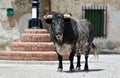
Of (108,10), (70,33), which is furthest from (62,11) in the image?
(70,33)

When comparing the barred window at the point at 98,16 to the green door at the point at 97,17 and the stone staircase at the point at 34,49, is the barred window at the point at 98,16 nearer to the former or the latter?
the green door at the point at 97,17

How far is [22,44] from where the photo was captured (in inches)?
695

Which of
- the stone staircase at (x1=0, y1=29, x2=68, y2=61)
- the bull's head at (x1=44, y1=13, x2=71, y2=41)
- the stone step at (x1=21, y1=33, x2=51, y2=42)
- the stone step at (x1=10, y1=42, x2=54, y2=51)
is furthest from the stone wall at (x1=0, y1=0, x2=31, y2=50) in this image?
the bull's head at (x1=44, y1=13, x2=71, y2=41)

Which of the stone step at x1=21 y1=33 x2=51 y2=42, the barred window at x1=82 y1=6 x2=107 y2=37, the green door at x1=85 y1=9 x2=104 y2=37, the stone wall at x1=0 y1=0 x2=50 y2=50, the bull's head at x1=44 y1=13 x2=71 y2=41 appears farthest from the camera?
the green door at x1=85 y1=9 x2=104 y2=37

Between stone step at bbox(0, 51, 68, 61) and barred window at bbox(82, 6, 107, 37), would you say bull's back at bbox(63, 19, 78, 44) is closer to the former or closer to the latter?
stone step at bbox(0, 51, 68, 61)

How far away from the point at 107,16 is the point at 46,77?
44.6ft

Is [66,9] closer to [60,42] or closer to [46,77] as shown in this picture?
[60,42]

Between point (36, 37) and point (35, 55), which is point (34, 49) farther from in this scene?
point (36, 37)

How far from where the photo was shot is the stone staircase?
57.1 ft

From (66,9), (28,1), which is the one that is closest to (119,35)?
(66,9)

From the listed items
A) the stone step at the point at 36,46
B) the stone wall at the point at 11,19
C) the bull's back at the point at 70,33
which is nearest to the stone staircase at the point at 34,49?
the stone step at the point at 36,46

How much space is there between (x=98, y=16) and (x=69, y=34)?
1176cm

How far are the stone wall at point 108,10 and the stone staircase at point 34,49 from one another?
738cm

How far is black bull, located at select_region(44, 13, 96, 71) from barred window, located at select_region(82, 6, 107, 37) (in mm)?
10682
